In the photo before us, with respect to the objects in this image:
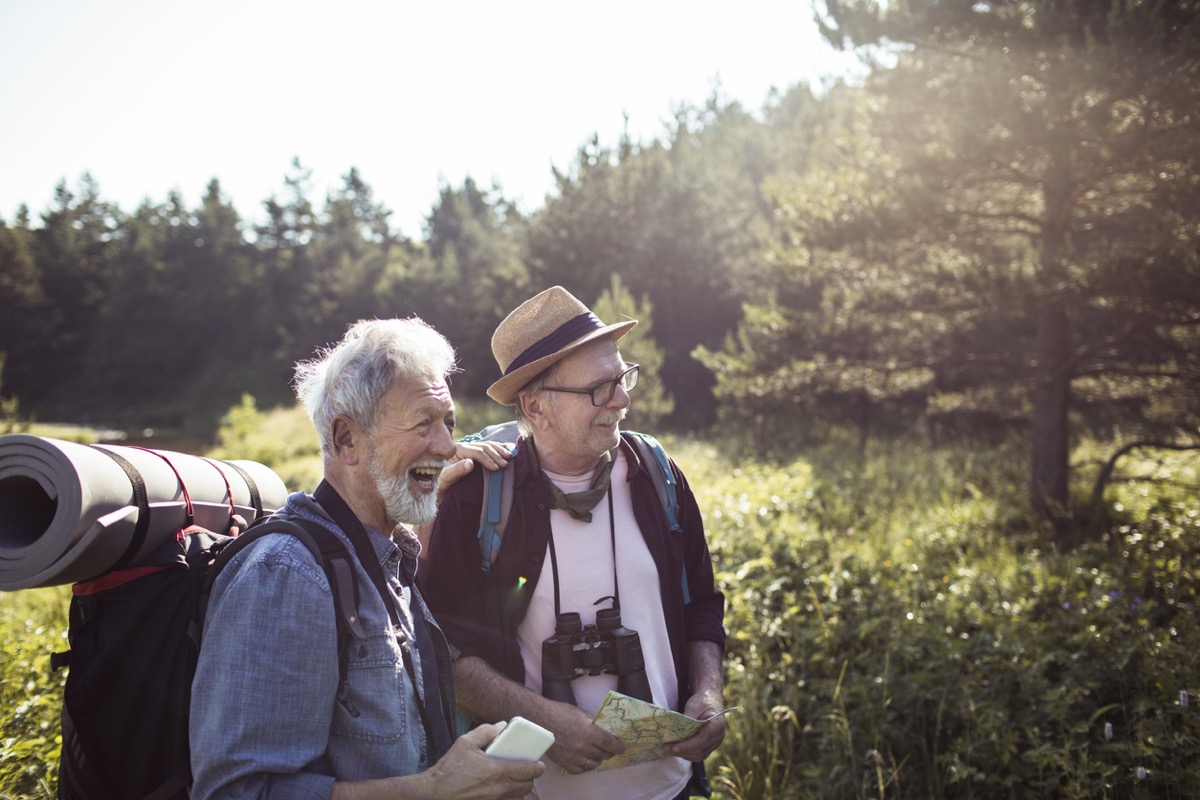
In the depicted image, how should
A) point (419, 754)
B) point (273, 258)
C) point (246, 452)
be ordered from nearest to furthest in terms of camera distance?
point (419, 754), point (246, 452), point (273, 258)

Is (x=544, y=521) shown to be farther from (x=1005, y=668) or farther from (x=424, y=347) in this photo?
(x=1005, y=668)

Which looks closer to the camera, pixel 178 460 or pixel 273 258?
pixel 178 460

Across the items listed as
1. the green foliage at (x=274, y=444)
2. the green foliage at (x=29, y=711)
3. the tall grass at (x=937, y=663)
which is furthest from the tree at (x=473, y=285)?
the green foliage at (x=29, y=711)

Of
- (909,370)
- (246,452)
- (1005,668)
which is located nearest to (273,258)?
(246,452)

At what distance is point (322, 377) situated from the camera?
1753 mm

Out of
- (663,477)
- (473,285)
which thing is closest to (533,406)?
(663,477)

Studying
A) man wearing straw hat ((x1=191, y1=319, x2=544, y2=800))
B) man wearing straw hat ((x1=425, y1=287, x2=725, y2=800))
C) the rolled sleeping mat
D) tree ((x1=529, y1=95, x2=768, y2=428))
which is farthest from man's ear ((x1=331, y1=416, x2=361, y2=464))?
tree ((x1=529, y1=95, x2=768, y2=428))

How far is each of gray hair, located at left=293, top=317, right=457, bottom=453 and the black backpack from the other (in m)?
0.46

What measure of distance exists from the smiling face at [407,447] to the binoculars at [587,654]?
641mm

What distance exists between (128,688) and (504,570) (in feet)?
3.37

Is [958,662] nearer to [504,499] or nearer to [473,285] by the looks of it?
[504,499]

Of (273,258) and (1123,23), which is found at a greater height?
(273,258)

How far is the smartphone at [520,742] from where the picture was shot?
1420 mm

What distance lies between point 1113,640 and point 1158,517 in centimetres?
337
